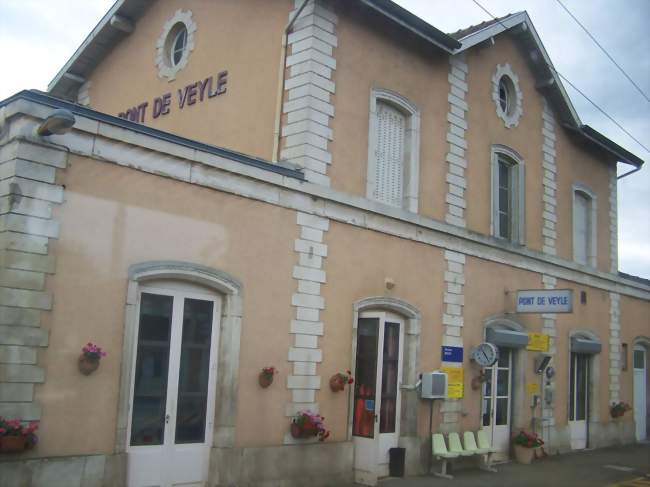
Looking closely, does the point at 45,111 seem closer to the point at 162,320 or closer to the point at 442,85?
the point at 162,320

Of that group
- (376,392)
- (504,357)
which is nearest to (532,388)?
(504,357)

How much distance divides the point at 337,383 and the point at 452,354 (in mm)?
Result: 2960

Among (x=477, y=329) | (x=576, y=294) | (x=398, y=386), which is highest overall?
(x=576, y=294)

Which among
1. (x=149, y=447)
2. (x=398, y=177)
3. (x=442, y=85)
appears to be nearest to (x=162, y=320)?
(x=149, y=447)

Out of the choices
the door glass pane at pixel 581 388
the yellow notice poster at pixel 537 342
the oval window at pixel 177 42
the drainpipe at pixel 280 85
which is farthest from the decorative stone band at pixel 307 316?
the door glass pane at pixel 581 388

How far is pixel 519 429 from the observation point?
1414cm

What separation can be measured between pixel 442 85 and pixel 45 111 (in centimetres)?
757

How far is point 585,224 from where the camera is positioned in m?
17.5

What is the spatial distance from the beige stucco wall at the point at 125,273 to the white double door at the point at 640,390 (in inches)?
495

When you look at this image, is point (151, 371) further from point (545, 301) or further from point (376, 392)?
point (545, 301)

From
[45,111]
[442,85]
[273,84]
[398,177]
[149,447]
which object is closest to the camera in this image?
[45,111]

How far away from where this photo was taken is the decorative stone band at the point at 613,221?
18.2m

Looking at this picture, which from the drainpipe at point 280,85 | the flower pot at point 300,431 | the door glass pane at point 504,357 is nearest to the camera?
the flower pot at point 300,431

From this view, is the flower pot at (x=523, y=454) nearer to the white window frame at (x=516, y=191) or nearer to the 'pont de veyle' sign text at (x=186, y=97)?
the white window frame at (x=516, y=191)
